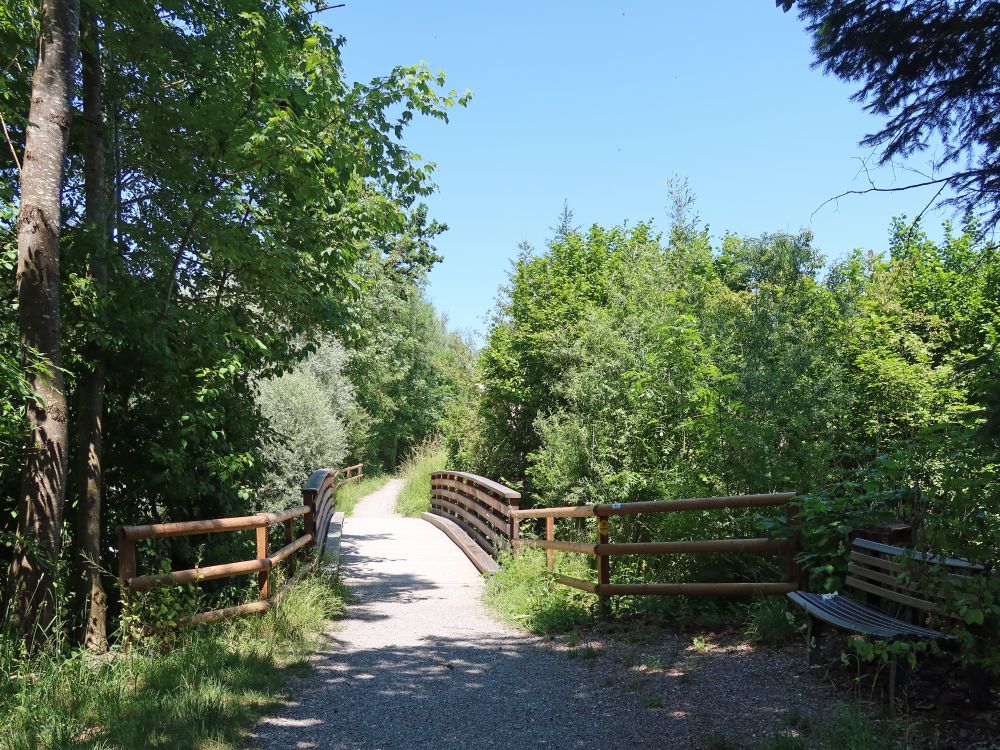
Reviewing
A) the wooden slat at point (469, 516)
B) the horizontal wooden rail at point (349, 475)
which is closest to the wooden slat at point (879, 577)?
the wooden slat at point (469, 516)

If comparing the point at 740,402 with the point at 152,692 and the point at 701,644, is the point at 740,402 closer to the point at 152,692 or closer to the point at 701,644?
the point at 701,644

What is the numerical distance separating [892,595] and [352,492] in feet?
76.7

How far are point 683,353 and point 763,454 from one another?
2.79 m

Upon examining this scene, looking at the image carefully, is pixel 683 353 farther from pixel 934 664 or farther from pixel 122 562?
pixel 122 562

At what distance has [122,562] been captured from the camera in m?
5.27

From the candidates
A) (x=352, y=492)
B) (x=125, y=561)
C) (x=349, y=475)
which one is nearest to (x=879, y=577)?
(x=125, y=561)

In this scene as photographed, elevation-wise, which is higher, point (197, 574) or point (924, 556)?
point (924, 556)

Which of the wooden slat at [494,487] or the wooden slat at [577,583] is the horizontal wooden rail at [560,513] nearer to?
the wooden slat at [494,487]

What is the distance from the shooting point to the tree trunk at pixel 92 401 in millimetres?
5876

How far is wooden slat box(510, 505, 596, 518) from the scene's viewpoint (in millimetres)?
7216

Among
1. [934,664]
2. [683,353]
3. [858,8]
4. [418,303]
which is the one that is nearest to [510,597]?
[683,353]

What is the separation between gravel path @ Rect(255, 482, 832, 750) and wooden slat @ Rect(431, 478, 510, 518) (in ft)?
10.3

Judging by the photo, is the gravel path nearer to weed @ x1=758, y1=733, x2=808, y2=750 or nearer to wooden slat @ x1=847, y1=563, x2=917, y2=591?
weed @ x1=758, y1=733, x2=808, y2=750

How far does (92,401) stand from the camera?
619cm
